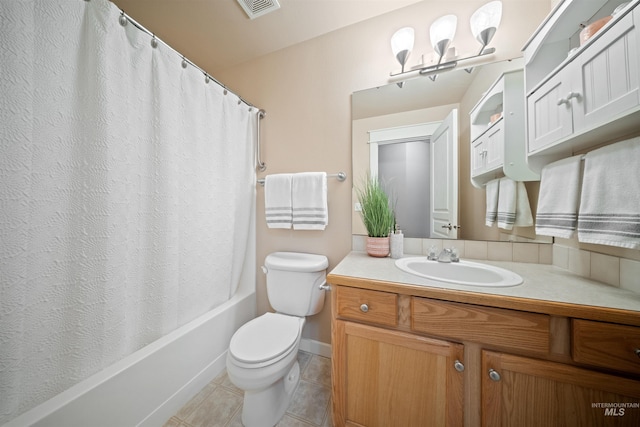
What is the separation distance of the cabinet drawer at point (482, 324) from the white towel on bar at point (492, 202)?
0.62m

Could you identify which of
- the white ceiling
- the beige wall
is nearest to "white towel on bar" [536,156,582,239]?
the beige wall

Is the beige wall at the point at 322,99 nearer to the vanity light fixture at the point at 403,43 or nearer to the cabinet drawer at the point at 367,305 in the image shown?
the vanity light fixture at the point at 403,43

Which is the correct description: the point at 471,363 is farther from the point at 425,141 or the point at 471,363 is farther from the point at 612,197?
the point at 425,141

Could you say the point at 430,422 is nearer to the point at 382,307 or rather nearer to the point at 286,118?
the point at 382,307

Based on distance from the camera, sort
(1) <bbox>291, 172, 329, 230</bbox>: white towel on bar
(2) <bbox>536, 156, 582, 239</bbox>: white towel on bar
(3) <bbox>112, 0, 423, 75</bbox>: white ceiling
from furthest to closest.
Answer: (1) <bbox>291, 172, 329, 230</bbox>: white towel on bar, (3) <bbox>112, 0, 423, 75</bbox>: white ceiling, (2) <bbox>536, 156, 582, 239</bbox>: white towel on bar

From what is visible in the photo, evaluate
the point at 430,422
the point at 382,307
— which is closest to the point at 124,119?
the point at 382,307

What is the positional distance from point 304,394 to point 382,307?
2.75ft

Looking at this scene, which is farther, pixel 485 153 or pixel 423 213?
pixel 423 213

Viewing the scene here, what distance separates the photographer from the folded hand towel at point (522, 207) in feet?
3.36

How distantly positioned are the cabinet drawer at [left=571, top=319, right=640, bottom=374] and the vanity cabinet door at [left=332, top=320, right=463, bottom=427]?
11.9 inches

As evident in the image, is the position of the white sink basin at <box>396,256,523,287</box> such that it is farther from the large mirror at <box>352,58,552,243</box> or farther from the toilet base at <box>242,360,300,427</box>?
the toilet base at <box>242,360,300,427</box>

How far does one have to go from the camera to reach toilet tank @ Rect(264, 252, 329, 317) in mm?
1327

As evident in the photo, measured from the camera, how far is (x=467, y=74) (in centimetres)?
116

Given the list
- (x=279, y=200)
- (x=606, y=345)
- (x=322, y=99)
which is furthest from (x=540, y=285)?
(x=322, y=99)
